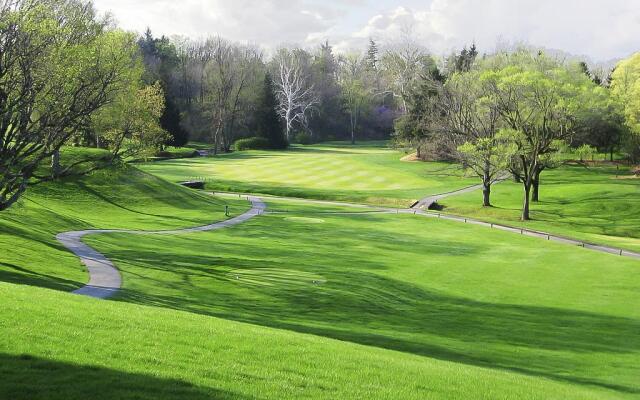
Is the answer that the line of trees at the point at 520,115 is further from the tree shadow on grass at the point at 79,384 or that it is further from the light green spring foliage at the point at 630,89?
the tree shadow on grass at the point at 79,384

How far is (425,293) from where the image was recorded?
28812mm

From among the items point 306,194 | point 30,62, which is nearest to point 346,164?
point 306,194

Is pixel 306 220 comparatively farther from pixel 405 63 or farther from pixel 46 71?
pixel 405 63

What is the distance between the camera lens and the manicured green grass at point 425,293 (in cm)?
2015

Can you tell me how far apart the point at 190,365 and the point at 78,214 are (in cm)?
3838

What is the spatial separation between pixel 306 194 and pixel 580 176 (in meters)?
42.2

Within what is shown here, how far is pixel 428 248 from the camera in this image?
42125 millimetres

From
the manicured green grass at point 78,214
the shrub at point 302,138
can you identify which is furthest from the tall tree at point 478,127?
the shrub at point 302,138

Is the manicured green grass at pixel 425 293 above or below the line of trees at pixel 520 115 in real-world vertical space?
below

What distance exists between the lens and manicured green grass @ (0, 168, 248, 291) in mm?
25375

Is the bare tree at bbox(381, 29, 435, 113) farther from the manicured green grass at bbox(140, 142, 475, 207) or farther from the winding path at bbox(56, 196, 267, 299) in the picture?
the winding path at bbox(56, 196, 267, 299)

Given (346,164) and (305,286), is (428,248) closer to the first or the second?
(305,286)

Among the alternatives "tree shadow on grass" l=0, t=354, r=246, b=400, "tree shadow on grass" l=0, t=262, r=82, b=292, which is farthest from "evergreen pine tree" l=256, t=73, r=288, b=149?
"tree shadow on grass" l=0, t=354, r=246, b=400

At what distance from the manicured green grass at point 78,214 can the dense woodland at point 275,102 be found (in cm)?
266
